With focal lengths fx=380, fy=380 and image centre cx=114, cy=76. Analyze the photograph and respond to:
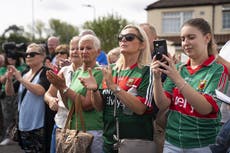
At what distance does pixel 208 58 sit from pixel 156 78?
1.42 ft

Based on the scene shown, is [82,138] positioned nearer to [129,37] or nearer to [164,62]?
[129,37]

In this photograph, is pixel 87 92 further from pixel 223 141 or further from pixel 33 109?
pixel 223 141

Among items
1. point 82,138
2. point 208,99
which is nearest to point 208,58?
point 208,99

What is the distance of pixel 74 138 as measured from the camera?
3.55 m

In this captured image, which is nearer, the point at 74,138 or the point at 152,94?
the point at 152,94

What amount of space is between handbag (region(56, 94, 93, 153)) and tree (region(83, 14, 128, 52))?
2124 cm

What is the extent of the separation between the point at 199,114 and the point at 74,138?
1312 millimetres

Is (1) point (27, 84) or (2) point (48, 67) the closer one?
(1) point (27, 84)

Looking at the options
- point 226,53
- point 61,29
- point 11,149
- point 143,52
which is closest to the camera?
point 226,53

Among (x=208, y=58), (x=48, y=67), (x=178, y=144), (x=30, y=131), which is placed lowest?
(x=30, y=131)

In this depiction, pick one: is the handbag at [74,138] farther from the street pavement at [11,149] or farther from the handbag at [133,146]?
the street pavement at [11,149]

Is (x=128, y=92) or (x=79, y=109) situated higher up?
(x=128, y=92)

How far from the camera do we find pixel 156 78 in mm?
2789

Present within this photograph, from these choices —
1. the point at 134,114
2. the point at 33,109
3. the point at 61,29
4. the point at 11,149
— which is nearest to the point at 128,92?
the point at 134,114
